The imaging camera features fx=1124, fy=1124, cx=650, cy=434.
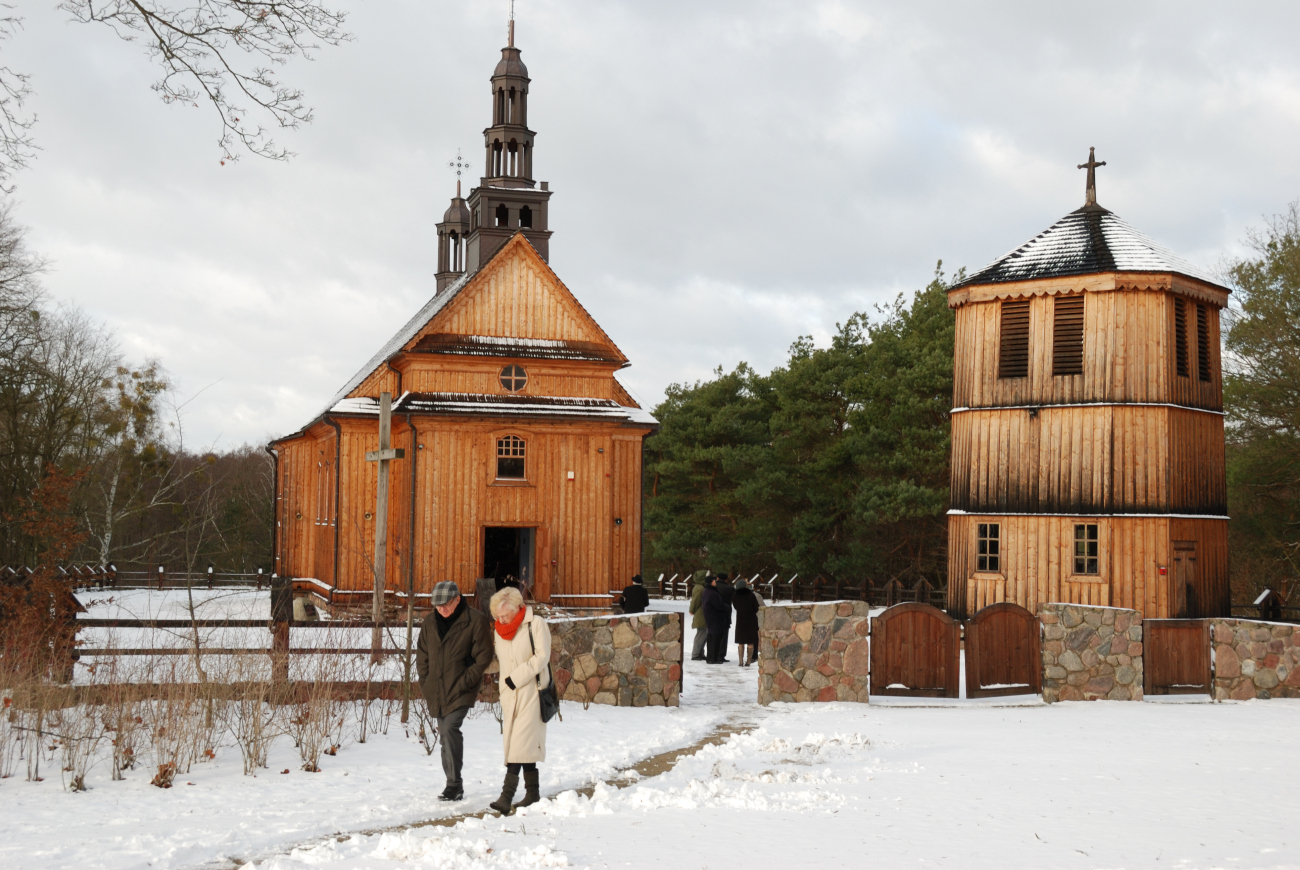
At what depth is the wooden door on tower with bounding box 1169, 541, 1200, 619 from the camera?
21.6 m

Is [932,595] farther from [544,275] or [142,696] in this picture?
[142,696]

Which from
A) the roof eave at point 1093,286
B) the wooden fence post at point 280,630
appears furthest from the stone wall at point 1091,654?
the wooden fence post at point 280,630

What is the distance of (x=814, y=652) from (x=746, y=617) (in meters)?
3.95

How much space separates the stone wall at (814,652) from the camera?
15062 mm

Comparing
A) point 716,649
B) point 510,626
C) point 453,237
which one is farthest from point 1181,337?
point 453,237

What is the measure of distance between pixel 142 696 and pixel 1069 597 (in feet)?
56.7

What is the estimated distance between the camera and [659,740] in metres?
12.0

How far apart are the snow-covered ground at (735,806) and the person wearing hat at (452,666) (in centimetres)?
46

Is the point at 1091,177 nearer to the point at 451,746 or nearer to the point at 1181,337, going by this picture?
the point at 1181,337

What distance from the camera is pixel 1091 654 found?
15711 millimetres

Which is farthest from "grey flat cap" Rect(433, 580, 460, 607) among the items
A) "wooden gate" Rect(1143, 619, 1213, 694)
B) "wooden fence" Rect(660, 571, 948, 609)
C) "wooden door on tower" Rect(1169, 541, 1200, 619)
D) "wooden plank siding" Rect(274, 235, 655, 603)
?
"wooden fence" Rect(660, 571, 948, 609)

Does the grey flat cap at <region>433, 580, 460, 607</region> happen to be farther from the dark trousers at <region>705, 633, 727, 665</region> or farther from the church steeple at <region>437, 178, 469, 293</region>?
the church steeple at <region>437, 178, 469, 293</region>

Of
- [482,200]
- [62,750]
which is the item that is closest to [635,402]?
[482,200]

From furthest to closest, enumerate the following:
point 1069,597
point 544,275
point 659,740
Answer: point 544,275
point 1069,597
point 659,740
